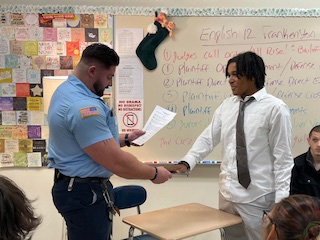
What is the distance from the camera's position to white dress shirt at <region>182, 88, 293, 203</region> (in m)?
1.68

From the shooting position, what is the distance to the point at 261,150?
1.75 meters

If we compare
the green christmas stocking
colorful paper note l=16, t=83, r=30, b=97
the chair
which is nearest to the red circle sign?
the green christmas stocking

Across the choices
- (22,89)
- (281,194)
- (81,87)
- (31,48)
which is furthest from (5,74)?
(281,194)

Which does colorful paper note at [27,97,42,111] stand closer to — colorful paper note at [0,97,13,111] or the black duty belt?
colorful paper note at [0,97,13,111]

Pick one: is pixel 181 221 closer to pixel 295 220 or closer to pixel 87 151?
pixel 87 151

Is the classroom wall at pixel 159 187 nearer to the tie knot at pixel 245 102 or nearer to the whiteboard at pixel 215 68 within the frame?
the whiteboard at pixel 215 68

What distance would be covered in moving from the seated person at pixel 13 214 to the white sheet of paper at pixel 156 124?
1.01m

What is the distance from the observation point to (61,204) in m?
1.53

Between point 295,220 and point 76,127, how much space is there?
3.03 ft

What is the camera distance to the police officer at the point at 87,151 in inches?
55.5

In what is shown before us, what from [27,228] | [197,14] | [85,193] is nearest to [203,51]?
[197,14]

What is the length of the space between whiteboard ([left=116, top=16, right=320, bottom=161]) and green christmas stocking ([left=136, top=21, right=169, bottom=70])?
5cm

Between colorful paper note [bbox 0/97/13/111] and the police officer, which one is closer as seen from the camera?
the police officer

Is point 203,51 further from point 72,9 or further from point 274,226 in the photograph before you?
point 274,226
